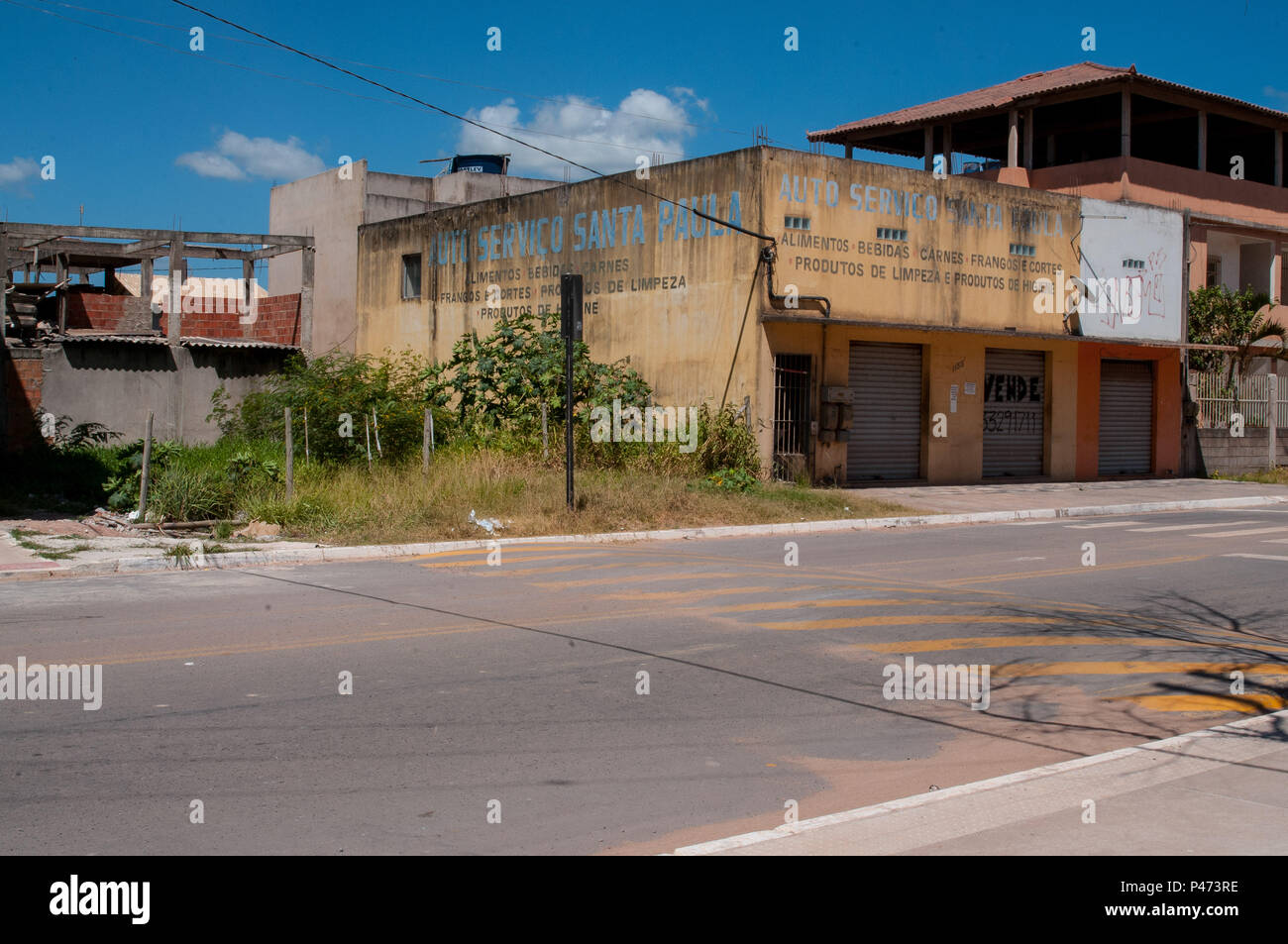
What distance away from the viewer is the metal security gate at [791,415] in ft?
75.7

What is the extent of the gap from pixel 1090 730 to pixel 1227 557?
9.16m

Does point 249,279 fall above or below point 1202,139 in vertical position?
below

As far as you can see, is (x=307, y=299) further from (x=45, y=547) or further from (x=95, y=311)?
(x=45, y=547)

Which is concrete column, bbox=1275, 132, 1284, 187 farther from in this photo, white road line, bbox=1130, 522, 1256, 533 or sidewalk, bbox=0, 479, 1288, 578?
white road line, bbox=1130, 522, 1256, 533

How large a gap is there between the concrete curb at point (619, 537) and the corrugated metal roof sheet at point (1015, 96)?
1254 centimetres

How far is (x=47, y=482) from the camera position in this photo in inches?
778

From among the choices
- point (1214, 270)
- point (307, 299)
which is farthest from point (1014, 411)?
point (307, 299)

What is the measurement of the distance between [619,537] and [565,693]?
9.04 metres

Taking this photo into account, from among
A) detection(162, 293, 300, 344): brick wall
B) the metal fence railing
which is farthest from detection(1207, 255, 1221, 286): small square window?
detection(162, 293, 300, 344): brick wall

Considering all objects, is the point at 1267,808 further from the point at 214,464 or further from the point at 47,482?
the point at 47,482

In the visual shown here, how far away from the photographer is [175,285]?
26.4m

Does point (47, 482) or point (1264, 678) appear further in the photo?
point (47, 482)

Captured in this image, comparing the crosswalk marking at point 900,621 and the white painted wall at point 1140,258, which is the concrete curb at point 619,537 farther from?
the crosswalk marking at point 900,621
